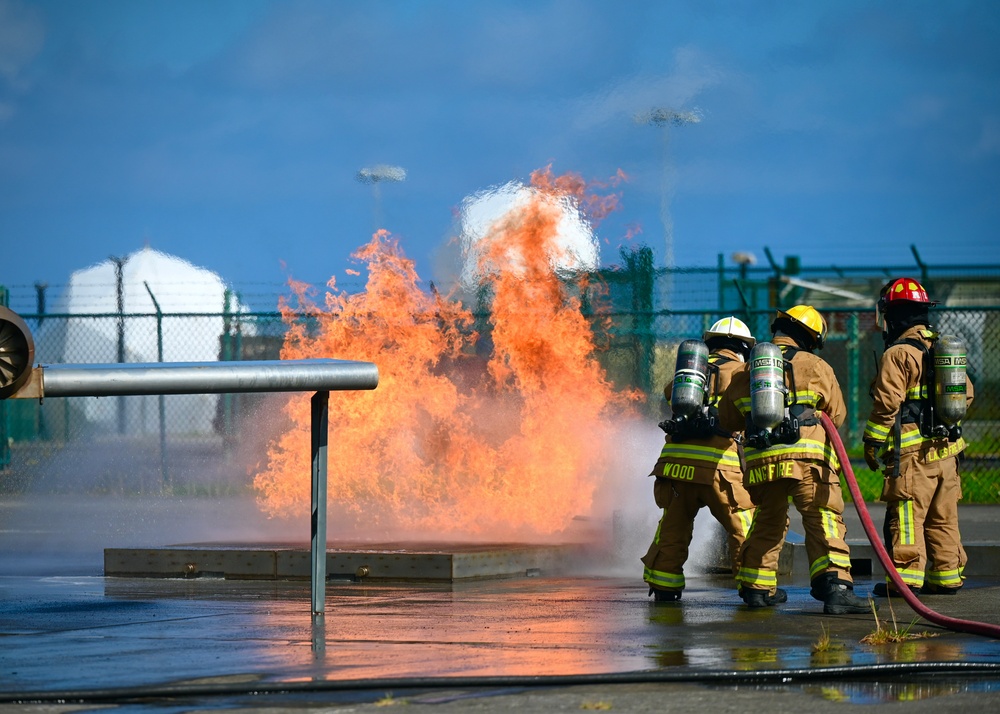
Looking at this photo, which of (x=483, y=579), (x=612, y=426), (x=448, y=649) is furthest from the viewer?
(x=612, y=426)

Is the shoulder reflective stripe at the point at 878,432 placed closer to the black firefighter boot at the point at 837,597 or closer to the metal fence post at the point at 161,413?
the black firefighter boot at the point at 837,597

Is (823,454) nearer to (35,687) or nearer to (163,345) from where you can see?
(35,687)

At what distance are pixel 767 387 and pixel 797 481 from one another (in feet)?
2.16

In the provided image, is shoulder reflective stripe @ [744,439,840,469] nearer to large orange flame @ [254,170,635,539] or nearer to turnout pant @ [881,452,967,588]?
turnout pant @ [881,452,967,588]

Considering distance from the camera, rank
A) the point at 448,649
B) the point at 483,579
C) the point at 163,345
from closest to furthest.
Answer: the point at 448,649
the point at 483,579
the point at 163,345

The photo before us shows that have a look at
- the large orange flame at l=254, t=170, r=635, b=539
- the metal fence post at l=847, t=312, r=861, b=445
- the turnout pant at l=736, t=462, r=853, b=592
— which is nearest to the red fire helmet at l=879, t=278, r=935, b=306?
the turnout pant at l=736, t=462, r=853, b=592

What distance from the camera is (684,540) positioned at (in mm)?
7953

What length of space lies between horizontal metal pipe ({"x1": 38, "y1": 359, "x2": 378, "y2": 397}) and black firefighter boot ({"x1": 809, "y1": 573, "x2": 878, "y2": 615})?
2621 mm

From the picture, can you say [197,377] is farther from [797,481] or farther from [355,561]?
[797,481]

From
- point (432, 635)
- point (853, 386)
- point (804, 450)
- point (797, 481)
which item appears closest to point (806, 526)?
point (797, 481)

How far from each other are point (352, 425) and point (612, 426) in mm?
2291

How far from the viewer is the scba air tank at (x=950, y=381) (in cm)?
807

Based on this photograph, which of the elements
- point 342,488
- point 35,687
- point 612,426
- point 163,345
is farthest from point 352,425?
point 35,687

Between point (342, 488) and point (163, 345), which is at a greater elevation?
point (163, 345)
